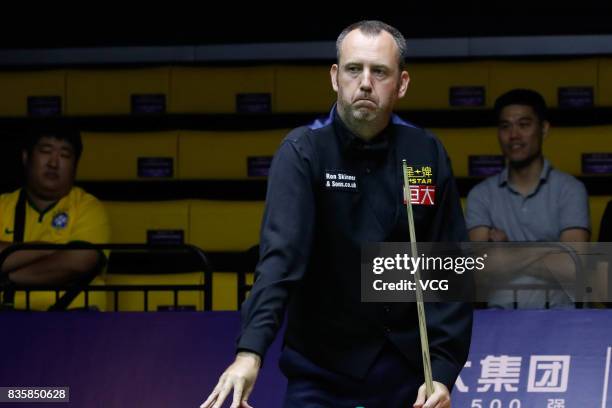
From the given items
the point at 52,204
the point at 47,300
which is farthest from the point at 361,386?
the point at 52,204

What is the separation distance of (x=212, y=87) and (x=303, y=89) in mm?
644

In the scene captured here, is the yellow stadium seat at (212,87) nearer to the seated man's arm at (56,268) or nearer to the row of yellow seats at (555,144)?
the row of yellow seats at (555,144)

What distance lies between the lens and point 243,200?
24.0ft

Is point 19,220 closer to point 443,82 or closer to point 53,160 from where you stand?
point 53,160

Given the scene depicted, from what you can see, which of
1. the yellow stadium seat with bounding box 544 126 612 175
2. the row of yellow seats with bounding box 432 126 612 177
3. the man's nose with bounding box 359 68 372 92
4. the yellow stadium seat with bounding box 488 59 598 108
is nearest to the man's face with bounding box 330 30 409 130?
the man's nose with bounding box 359 68 372 92

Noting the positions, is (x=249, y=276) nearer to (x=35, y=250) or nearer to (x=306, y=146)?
(x=35, y=250)

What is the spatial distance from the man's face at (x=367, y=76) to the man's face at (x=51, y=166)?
3.68 m

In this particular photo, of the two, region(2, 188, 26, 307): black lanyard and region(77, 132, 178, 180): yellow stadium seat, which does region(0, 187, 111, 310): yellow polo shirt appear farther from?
region(77, 132, 178, 180): yellow stadium seat

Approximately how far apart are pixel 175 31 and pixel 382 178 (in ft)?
18.0

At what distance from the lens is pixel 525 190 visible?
6.14 meters

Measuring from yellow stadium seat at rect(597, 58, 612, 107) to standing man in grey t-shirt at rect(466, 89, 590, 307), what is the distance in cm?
129

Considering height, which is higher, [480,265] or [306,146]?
[306,146]

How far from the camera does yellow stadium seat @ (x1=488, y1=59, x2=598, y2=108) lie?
7289 millimetres

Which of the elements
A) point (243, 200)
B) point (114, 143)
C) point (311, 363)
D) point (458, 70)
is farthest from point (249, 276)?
point (311, 363)
